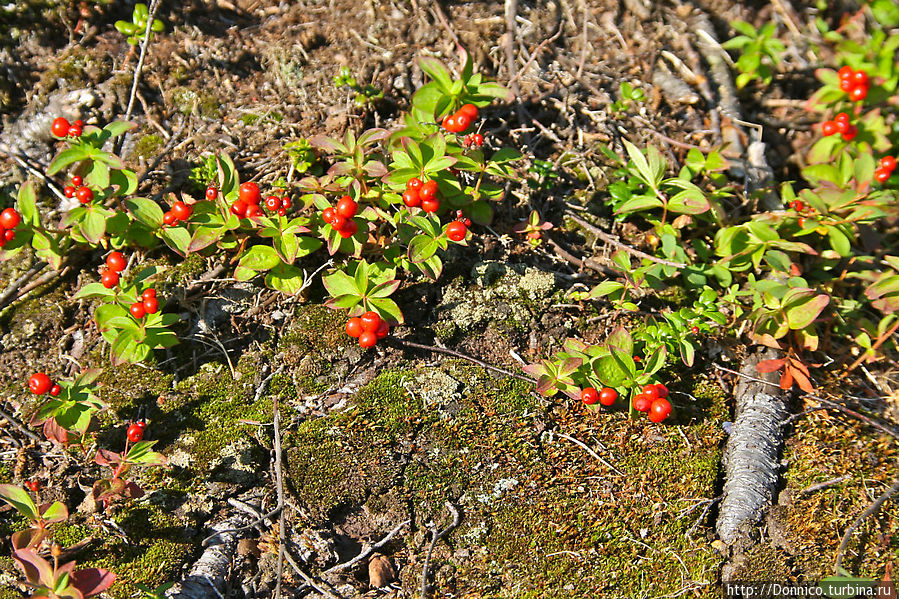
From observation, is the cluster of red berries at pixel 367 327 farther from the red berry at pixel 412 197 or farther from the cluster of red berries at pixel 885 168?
the cluster of red berries at pixel 885 168

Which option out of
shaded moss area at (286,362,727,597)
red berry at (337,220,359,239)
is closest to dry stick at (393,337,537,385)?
shaded moss area at (286,362,727,597)

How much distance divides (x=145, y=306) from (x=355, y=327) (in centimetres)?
108

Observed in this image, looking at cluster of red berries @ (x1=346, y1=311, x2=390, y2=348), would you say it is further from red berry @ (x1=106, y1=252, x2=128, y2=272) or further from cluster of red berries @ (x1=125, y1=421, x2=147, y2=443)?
red berry @ (x1=106, y1=252, x2=128, y2=272)

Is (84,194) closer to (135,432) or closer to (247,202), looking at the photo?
(247,202)

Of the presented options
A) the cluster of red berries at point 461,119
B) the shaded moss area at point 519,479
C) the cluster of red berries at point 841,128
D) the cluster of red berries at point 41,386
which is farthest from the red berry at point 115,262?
the cluster of red berries at point 841,128

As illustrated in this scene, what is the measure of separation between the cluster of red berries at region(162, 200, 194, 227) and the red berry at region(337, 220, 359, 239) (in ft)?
2.81

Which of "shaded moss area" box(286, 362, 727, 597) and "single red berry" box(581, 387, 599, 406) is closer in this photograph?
"shaded moss area" box(286, 362, 727, 597)

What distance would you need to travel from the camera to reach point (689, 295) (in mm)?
3592

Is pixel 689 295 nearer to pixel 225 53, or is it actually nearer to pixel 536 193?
pixel 536 193

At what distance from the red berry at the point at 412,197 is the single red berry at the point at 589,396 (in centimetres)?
134

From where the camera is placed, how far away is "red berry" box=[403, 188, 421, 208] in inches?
127

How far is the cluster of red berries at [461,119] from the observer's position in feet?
11.3

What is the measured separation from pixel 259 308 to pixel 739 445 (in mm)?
2681

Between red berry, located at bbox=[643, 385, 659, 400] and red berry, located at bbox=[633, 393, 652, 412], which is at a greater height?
red berry, located at bbox=[643, 385, 659, 400]
